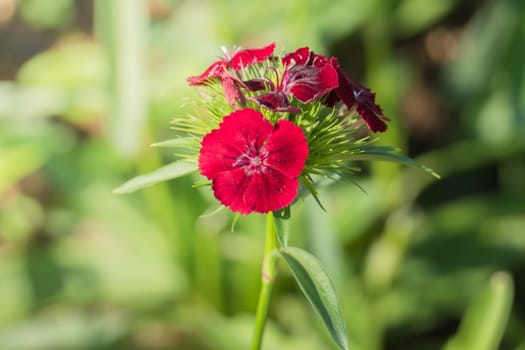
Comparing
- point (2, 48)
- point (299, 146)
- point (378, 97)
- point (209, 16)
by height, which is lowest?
point (299, 146)

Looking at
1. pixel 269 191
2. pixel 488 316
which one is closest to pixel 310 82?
pixel 269 191

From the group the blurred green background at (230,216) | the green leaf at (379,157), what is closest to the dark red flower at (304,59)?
the green leaf at (379,157)

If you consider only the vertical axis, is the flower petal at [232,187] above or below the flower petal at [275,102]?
below

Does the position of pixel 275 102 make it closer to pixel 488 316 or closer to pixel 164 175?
pixel 164 175

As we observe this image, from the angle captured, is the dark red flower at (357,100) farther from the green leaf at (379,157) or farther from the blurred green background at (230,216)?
the blurred green background at (230,216)

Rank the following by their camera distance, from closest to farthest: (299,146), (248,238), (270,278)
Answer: (299,146), (270,278), (248,238)

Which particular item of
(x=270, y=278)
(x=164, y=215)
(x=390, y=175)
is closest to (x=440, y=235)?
(x=390, y=175)

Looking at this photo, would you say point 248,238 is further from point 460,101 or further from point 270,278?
point 270,278

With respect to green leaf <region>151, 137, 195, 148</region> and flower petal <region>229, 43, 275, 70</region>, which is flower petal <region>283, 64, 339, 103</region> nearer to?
flower petal <region>229, 43, 275, 70</region>
